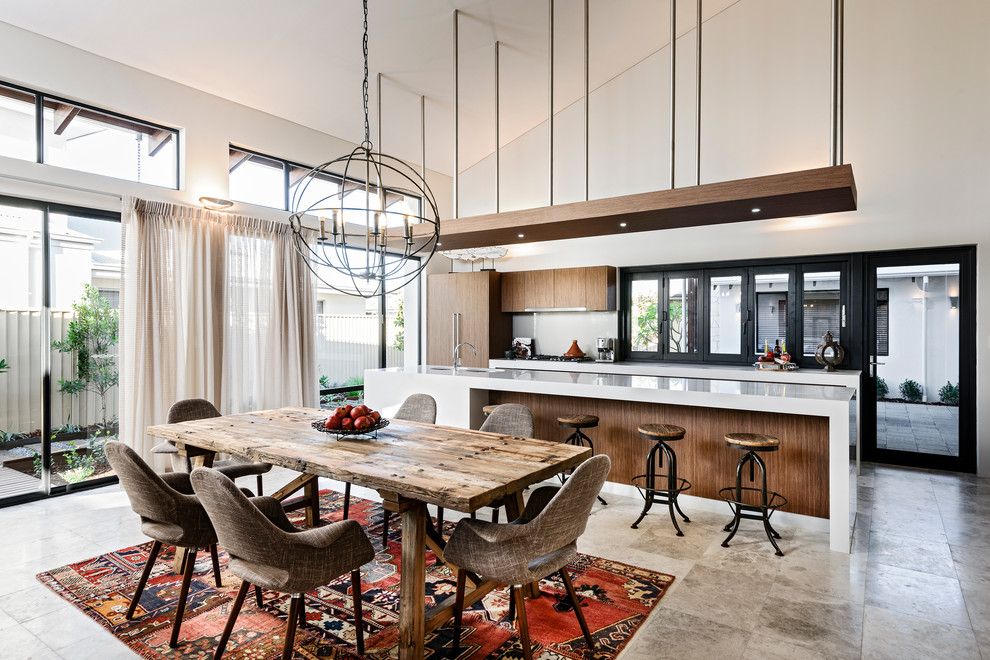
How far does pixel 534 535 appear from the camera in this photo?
202 centimetres

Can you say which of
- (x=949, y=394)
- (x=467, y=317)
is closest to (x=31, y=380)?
(x=467, y=317)

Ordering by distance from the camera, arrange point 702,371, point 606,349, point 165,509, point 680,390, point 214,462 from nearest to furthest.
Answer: point 165,509 → point 214,462 → point 680,390 → point 702,371 → point 606,349

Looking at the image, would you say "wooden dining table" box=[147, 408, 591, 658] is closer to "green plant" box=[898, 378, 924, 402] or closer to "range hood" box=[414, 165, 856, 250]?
"range hood" box=[414, 165, 856, 250]

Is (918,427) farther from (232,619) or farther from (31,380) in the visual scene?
(31,380)

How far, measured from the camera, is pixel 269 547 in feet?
6.24

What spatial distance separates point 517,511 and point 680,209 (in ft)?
8.04

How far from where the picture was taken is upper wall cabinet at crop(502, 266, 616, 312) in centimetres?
648

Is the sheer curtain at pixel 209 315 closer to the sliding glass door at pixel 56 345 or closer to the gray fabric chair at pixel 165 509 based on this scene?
the sliding glass door at pixel 56 345

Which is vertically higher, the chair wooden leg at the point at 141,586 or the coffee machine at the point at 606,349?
the coffee machine at the point at 606,349

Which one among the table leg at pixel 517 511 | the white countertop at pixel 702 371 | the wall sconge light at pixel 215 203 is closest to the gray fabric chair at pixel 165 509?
the table leg at pixel 517 511

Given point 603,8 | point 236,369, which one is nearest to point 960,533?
point 603,8

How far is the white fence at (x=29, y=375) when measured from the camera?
404 cm

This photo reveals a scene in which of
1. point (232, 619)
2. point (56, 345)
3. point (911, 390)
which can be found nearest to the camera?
point (232, 619)

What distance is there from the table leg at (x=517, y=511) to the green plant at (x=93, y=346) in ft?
12.6
